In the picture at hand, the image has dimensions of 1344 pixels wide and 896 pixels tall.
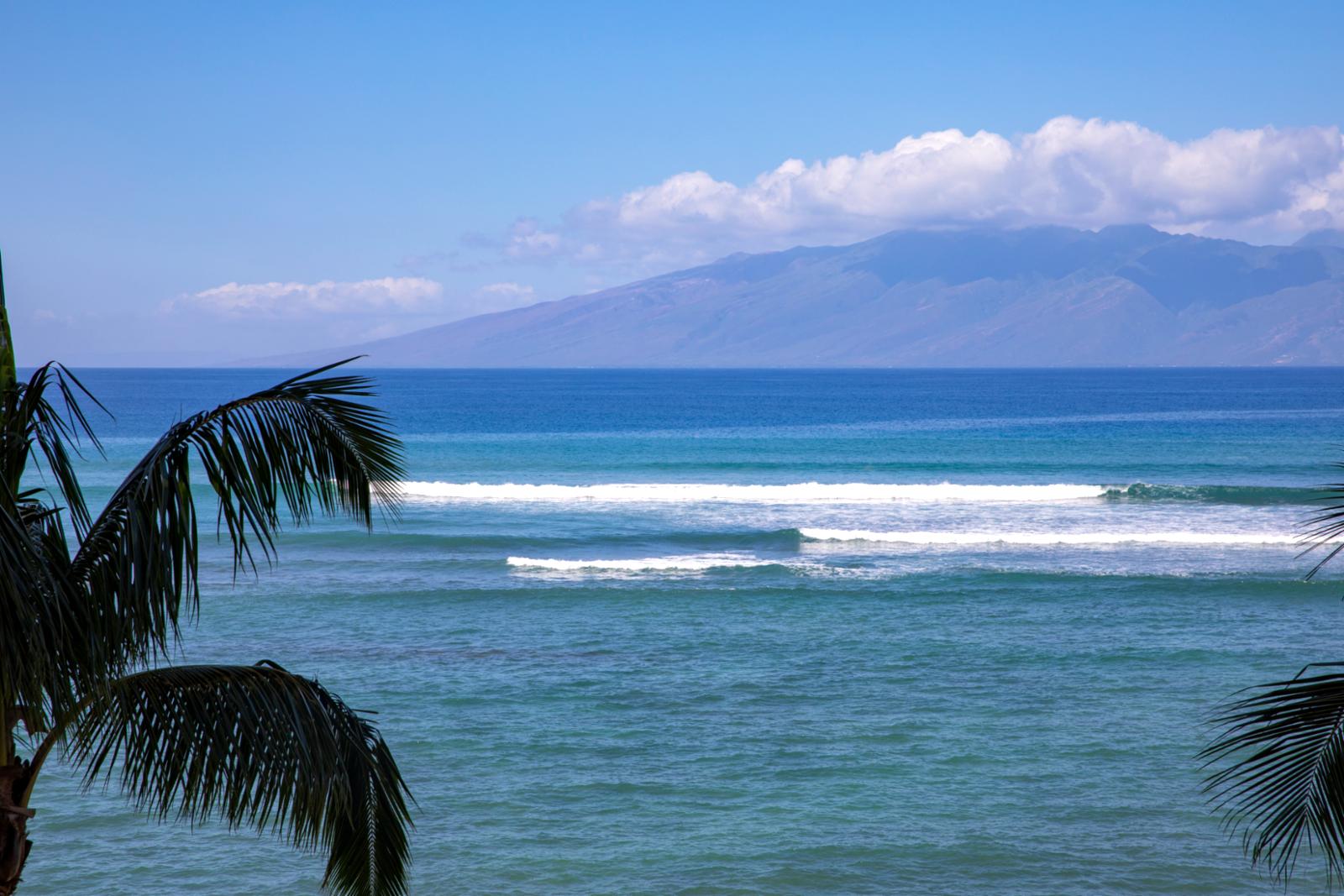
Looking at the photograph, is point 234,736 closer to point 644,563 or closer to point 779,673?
point 779,673

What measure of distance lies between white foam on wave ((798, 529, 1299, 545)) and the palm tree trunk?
20996mm

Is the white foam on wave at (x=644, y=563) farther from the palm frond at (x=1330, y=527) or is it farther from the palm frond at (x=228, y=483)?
the palm frond at (x=228, y=483)

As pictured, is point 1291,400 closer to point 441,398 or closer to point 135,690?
point 441,398

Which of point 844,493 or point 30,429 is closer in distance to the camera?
point 30,429

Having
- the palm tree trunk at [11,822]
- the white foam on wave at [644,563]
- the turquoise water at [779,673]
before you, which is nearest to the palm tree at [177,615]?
the palm tree trunk at [11,822]

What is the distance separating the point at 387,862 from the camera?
5.26m

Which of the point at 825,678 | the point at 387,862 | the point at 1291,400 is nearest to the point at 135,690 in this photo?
the point at 387,862

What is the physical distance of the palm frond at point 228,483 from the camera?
14.5 ft

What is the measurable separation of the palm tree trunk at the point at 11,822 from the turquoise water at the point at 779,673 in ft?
14.0

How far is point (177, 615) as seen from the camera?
448 centimetres

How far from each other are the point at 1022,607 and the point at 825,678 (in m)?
5.32

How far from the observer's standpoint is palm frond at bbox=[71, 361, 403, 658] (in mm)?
4418

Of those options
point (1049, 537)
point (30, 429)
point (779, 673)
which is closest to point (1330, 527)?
point (30, 429)

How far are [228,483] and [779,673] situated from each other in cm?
1040
